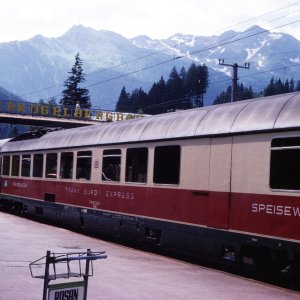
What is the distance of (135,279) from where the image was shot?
9.73 meters

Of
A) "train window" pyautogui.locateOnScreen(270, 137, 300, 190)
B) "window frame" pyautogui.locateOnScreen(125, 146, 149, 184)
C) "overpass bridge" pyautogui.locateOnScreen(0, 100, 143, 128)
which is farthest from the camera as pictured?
"overpass bridge" pyautogui.locateOnScreen(0, 100, 143, 128)

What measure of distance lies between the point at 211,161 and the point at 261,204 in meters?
1.73

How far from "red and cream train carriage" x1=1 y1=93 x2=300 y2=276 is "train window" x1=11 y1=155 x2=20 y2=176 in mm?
5748

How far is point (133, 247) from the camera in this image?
15.1 m

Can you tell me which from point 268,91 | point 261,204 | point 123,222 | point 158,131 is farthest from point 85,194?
point 268,91

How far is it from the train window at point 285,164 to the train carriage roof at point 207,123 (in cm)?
29

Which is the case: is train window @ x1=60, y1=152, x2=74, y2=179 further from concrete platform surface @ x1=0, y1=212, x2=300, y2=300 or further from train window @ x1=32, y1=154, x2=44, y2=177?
concrete platform surface @ x1=0, y1=212, x2=300, y2=300

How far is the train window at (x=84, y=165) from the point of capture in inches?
664

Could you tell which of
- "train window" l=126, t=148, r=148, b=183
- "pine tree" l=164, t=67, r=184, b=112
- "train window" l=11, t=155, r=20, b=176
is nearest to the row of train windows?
"train window" l=126, t=148, r=148, b=183

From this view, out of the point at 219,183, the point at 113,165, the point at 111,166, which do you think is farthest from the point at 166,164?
the point at 111,166

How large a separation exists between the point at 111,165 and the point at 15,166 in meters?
9.54

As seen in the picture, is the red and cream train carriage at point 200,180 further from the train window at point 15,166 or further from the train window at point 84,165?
the train window at point 15,166

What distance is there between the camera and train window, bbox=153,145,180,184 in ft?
41.3

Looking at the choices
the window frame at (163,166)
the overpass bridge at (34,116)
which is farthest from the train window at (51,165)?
the overpass bridge at (34,116)
